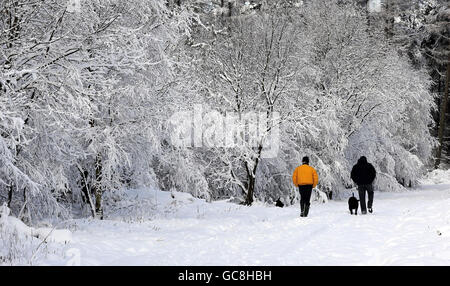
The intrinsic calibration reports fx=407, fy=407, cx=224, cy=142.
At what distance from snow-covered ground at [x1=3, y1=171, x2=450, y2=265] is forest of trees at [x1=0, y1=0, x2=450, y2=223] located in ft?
5.82

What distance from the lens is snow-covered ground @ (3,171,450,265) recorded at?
20.6ft

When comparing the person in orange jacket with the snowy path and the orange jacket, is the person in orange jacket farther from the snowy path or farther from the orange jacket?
the snowy path

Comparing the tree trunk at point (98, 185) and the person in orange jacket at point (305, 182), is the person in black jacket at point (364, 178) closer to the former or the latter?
the person in orange jacket at point (305, 182)

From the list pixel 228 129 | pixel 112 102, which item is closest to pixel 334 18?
pixel 228 129

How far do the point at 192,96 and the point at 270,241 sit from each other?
630cm

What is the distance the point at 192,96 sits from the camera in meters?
12.9

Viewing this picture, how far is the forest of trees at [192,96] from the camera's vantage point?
26.9ft

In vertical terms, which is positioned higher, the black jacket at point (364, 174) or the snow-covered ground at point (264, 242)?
the black jacket at point (364, 174)

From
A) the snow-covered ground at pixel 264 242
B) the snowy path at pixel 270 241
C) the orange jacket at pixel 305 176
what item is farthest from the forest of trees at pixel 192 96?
the orange jacket at pixel 305 176

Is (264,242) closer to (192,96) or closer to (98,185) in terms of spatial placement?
(98,185)

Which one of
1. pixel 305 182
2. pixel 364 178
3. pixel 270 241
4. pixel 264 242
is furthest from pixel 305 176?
pixel 264 242
